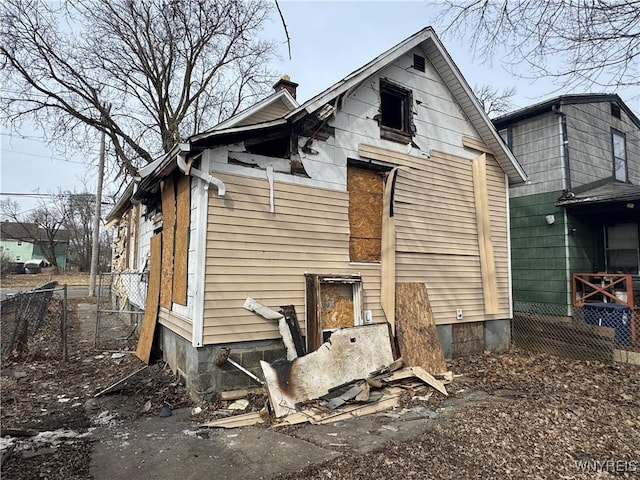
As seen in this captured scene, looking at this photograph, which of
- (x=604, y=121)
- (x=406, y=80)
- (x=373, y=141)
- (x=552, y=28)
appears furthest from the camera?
(x=604, y=121)

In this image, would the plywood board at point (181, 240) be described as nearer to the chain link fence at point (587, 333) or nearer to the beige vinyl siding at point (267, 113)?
the beige vinyl siding at point (267, 113)

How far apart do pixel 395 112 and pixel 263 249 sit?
186 inches

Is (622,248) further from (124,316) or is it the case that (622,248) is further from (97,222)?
(97,222)

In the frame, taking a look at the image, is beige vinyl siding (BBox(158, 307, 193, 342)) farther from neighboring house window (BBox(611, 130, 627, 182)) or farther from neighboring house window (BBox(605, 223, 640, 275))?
neighboring house window (BBox(611, 130, 627, 182))

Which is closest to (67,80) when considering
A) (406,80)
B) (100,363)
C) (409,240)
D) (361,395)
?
(100,363)

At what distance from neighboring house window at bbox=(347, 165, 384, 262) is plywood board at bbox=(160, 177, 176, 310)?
3.30 m

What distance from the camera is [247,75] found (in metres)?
21.0

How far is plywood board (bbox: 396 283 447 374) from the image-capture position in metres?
7.08

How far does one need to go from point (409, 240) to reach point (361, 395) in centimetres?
340

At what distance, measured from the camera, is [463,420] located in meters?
4.98

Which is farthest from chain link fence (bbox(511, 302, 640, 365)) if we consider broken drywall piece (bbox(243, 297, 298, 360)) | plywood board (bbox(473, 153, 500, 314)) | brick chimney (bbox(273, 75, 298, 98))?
brick chimney (bbox(273, 75, 298, 98))

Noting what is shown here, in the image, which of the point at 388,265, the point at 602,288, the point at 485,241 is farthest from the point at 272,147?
the point at 602,288

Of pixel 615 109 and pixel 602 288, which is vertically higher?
pixel 615 109

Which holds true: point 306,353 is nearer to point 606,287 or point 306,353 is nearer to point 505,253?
point 505,253
